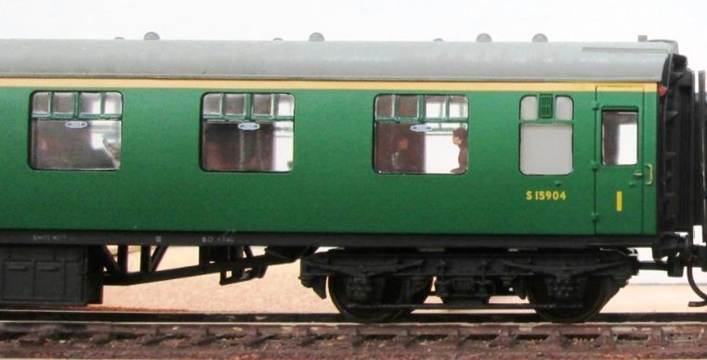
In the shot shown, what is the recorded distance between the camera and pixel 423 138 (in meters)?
11.1

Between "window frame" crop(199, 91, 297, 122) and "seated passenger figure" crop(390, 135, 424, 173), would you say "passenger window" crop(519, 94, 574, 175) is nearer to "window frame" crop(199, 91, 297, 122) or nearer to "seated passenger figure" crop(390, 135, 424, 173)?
"seated passenger figure" crop(390, 135, 424, 173)

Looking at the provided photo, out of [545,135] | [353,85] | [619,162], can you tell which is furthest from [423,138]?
[619,162]

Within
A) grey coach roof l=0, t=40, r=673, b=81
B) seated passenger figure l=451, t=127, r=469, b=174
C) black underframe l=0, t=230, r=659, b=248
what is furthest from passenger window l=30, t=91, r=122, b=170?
seated passenger figure l=451, t=127, r=469, b=174

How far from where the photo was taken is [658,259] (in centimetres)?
1167

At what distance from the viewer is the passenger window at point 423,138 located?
11.0 metres

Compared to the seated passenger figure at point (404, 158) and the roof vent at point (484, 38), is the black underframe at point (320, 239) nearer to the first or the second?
the seated passenger figure at point (404, 158)

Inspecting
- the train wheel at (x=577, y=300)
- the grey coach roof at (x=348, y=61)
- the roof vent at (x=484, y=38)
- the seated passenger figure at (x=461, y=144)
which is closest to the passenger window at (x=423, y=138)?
the seated passenger figure at (x=461, y=144)

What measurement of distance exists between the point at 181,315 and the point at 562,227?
4846 millimetres

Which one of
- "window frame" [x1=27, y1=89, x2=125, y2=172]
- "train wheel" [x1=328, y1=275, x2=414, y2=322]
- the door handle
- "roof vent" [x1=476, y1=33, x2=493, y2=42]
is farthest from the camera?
"roof vent" [x1=476, y1=33, x2=493, y2=42]

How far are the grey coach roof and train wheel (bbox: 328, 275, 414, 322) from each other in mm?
2331

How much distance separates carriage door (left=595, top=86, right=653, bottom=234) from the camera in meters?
11.0

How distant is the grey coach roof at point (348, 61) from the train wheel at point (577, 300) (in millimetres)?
2330

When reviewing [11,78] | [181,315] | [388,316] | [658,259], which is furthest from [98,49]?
[658,259]

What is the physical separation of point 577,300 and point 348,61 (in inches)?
147
